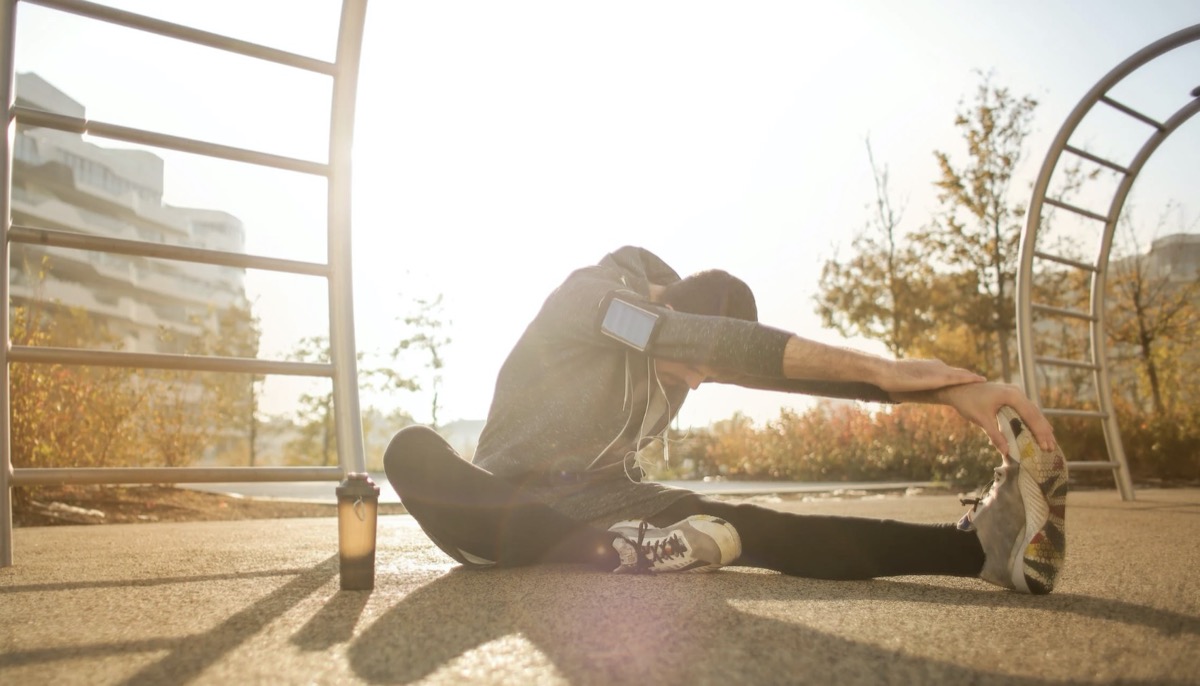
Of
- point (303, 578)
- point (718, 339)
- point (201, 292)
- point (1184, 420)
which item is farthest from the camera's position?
point (201, 292)

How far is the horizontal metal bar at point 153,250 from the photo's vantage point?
2.37m

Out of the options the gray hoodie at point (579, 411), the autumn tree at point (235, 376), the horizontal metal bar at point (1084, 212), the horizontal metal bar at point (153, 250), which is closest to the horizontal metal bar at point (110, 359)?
the horizontal metal bar at point (153, 250)

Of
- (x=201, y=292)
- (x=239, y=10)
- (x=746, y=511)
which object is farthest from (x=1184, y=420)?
(x=201, y=292)

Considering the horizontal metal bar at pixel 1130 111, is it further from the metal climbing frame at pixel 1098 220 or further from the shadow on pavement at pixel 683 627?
the shadow on pavement at pixel 683 627

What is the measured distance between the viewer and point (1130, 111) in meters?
4.83

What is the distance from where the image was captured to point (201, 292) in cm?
3241

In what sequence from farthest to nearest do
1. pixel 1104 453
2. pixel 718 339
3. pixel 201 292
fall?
pixel 201 292, pixel 1104 453, pixel 718 339

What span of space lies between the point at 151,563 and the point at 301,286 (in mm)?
1629

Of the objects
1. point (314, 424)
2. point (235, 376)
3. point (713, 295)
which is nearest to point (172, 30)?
point (713, 295)

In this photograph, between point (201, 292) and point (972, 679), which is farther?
point (201, 292)

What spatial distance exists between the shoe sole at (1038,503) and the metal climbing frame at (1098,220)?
2938mm

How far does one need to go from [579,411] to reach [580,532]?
325mm

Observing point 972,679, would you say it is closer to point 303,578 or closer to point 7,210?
point 303,578

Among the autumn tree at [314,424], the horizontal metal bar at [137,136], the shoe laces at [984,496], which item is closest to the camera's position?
the shoe laces at [984,496]
